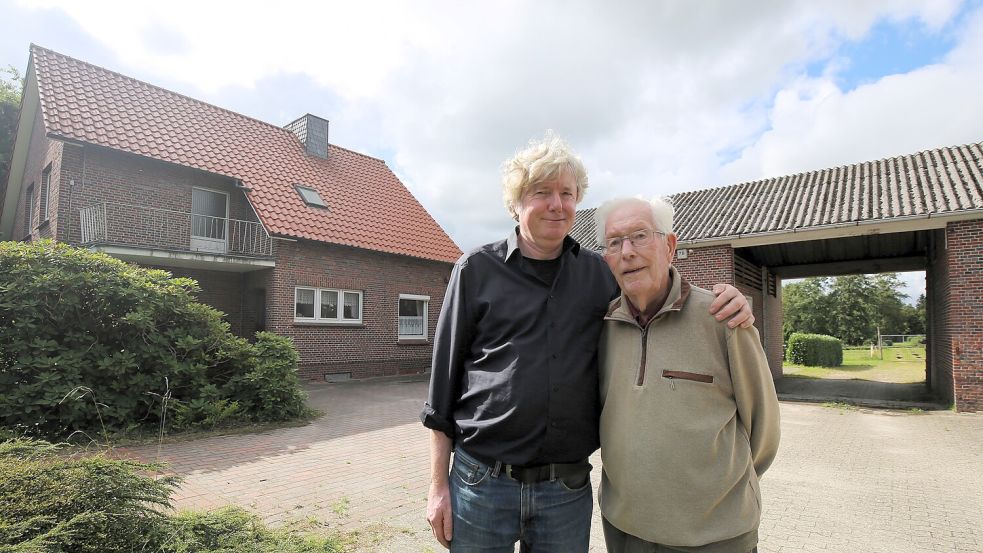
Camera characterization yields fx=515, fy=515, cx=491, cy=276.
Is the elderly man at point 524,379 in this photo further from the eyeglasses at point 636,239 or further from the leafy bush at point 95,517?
the leafy bush at point 95,517

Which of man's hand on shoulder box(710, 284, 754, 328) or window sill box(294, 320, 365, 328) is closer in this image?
man's hand on shoulder box(710, 284, 754, 328)

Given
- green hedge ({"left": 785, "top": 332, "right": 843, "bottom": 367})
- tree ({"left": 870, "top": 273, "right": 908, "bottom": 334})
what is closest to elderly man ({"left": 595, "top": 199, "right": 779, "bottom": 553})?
green hedge ({"left": 785, "top": 332, "right": 843, "bottom": 367})

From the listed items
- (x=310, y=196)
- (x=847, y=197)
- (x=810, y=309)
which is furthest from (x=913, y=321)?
(x=310, y=196)

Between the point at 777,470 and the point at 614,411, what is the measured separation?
5.21 m

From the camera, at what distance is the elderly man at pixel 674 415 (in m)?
1.61

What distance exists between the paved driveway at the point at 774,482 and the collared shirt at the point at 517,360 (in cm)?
226

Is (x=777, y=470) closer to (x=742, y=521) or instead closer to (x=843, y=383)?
(x=742, y=521)

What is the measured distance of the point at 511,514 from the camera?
1.74 metres

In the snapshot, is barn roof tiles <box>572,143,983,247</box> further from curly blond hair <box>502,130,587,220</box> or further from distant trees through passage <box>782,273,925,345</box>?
distant trees through passage <box>782,273,925,345</box>

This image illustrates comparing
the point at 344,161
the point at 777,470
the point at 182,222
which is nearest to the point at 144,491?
the point at 777,470

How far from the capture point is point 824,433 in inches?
314

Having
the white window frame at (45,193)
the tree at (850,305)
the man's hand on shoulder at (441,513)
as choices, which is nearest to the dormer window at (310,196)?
the white window frame at (45,193)

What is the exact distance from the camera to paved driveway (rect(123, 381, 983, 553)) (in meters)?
3.87

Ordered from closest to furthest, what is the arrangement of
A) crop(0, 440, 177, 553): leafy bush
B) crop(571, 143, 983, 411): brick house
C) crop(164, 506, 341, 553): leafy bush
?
crop(0, 440, 177, 553): leafy bush, crop(164, 506, 341, 553): leafy bush, crop(571, 143, 983, 411): brick house
